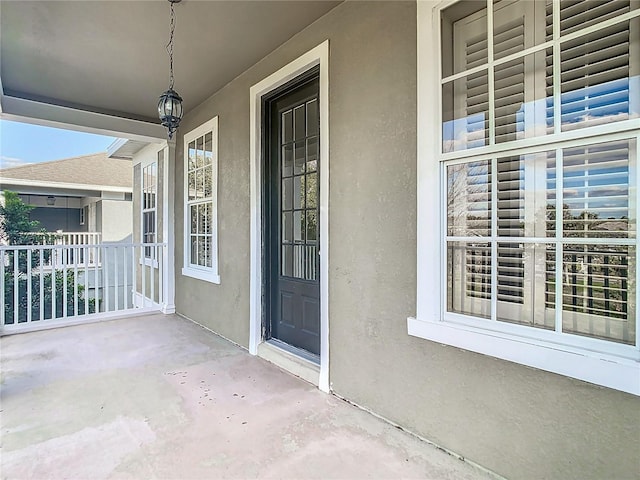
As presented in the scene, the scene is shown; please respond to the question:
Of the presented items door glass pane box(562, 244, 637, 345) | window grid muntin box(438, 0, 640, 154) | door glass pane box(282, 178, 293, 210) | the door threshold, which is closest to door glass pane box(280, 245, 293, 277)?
door glass pane box(282, 178, 293, 210)

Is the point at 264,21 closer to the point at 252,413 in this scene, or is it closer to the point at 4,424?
the point at 252,413

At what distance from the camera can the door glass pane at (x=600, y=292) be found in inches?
54.9

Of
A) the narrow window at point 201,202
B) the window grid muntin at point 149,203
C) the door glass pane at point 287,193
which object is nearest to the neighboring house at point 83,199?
the window grid muntin at point 149,203

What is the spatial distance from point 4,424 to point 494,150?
333 cm

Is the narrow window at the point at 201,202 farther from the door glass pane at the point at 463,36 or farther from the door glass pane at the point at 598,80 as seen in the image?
the door glass pane at the point at 598,80

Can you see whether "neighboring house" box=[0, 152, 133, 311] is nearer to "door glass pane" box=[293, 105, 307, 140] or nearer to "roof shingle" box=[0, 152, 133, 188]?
"roof shingle" box=[0, 152, 133, 188]

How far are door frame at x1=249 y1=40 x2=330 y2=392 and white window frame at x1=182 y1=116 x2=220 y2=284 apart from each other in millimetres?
847

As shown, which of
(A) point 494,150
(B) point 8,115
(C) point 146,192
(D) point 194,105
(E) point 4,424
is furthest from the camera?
(C) point 146,192

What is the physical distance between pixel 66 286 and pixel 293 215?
14.4 feet

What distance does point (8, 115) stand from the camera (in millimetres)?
3975

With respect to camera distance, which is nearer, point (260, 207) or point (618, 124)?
point (618, 124)

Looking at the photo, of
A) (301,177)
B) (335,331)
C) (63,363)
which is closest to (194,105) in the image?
(301,177)

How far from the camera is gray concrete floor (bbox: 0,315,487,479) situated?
178cm

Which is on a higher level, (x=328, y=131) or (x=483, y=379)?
(x=328, y=131)
